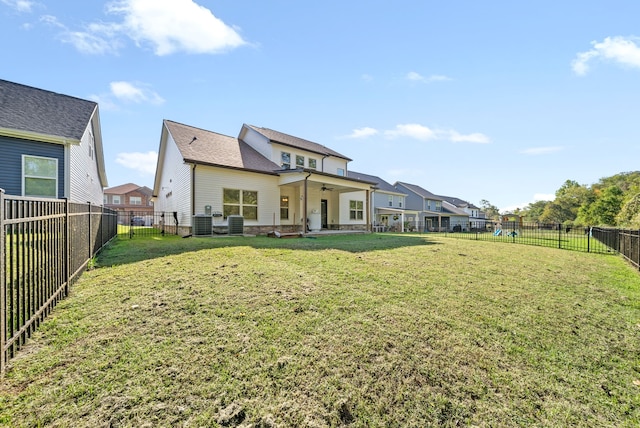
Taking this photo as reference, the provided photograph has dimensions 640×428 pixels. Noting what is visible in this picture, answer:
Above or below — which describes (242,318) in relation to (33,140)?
below

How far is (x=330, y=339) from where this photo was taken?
2879mm

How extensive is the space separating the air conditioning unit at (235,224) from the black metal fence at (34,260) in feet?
22.7

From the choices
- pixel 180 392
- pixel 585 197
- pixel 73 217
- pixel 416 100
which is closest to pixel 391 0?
pixel 416 100

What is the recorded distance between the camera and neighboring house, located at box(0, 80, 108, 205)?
9.22 metres

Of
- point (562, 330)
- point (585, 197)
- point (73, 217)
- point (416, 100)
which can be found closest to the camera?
point (562, 330)

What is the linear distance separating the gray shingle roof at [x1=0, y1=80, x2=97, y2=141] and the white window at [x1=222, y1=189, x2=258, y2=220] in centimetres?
604

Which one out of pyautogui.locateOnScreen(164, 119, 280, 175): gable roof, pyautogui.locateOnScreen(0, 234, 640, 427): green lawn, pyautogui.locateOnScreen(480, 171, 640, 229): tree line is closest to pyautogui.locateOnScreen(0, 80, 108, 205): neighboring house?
pyautogui.locateOnScreen(164, 119, 280, 175): gable roof

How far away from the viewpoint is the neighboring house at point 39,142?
9.22 m

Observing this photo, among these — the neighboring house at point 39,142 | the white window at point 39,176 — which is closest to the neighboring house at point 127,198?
the neighboring house at point 39,142

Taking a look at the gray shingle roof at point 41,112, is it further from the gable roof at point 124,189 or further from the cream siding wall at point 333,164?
the gable roof at point 124,189

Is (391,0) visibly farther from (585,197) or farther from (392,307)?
(585,197)

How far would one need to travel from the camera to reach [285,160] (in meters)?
17.2

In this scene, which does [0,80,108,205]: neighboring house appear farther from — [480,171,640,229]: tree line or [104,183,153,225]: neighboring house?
[104,183,153,225]: neighboring house

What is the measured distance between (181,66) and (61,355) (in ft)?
42.0
